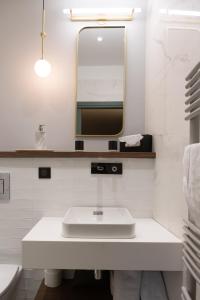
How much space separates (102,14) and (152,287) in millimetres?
1986

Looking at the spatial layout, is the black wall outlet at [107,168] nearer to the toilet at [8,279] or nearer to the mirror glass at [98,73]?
the mirror glass at [98,73]

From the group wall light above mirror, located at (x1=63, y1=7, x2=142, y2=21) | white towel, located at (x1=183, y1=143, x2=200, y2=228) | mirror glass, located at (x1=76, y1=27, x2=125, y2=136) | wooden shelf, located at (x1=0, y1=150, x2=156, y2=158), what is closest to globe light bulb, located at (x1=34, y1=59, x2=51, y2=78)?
mirror glass, located at (x1=76, y1=27, x2=125, y2=136)

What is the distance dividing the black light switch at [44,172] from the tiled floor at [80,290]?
0.68m

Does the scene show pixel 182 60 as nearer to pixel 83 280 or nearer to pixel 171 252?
pixel 171 252

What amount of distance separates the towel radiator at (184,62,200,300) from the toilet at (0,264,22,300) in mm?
955

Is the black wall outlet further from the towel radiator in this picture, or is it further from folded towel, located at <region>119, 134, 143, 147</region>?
the towel radiator

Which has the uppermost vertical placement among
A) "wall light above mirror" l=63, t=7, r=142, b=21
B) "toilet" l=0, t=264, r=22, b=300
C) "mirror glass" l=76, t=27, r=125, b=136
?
"wall light above mirror" l=63, t=7, r=142, b=21

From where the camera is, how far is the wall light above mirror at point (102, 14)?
2.03 metres

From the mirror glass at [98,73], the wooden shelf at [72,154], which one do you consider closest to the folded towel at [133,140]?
the wooden shelf at [72,154]

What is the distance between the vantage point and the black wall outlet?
1676mm

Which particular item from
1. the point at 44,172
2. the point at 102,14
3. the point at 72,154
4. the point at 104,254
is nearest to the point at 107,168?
the point at 72,154

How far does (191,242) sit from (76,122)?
4.56 ft

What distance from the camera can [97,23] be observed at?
80.5 inches

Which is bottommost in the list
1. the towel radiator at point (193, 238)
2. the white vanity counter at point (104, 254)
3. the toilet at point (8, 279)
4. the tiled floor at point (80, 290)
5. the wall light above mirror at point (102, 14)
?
the tiled floor at point (80, 290)
